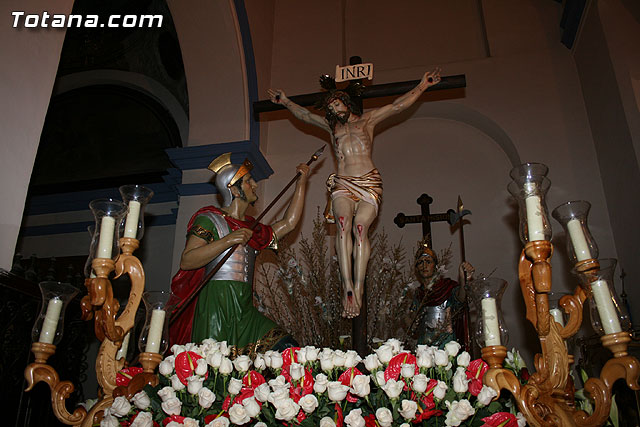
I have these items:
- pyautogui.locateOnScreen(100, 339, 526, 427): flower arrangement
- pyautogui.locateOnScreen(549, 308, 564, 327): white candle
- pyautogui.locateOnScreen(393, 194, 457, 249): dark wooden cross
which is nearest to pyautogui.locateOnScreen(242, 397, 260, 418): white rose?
pyautogui.locateOnScreen(100, 339, 526, 427): flower arrangement

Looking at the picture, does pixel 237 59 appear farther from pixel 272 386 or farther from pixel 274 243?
pixel 272 386

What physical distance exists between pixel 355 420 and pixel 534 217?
3.09 ft

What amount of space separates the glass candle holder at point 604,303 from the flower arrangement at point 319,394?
16.6 inches

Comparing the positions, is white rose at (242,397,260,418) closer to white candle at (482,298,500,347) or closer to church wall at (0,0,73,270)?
white candle at (482,298,500,347)

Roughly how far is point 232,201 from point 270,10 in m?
3.55

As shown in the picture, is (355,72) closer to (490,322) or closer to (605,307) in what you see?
(490,322)

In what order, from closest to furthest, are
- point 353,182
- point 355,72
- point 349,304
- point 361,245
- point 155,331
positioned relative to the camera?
point 155,331
point 349,304
point 361,245
point 353,182
point 355,72

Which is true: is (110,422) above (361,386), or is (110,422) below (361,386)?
below

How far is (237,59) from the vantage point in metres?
5.21

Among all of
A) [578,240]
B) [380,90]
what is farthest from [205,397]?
[380,90]

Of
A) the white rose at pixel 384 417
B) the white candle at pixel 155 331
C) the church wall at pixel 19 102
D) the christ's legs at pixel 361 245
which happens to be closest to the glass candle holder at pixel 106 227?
the white candle at pixel 155 331

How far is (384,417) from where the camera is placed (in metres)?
1.69

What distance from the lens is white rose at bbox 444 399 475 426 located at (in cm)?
170

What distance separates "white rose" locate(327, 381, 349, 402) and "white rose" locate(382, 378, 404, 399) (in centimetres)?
13
